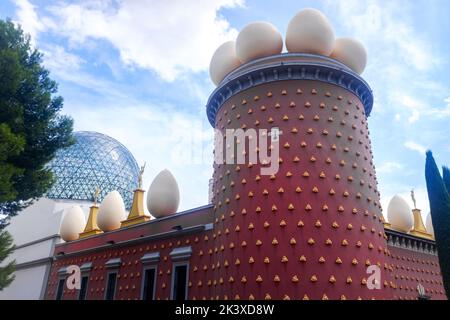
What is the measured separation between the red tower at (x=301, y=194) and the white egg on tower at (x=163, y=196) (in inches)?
163

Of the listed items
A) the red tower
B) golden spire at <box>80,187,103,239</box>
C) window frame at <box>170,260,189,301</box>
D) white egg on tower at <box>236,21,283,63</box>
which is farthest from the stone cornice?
golden spire at <box>80,187,103,239</box>

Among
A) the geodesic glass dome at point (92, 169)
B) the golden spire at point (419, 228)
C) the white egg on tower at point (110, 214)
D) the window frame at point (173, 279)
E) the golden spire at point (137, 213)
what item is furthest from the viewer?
the geodesic glass dome at point (92, 169)

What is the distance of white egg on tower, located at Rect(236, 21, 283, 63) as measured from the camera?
1502 centimetres

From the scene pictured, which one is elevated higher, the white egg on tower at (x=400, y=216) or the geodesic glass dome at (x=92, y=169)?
the geodesic glass dome at (x=92, y=169)

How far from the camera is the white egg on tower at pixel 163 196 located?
18562 mm

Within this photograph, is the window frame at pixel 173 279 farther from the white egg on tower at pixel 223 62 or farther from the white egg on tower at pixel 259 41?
the white egg on tower at pixel 259 41

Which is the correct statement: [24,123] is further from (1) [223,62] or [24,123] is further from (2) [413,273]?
(2) [413,273]

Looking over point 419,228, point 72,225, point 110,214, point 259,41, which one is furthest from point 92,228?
point 419,228

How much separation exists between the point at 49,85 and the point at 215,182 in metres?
7.51

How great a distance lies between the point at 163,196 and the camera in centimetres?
1864

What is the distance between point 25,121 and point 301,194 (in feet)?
33.0

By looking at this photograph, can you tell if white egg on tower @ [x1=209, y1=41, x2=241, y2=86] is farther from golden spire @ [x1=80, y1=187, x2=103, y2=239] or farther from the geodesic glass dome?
the geodesic glass dome

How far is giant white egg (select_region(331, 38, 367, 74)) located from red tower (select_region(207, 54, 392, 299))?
1149mm

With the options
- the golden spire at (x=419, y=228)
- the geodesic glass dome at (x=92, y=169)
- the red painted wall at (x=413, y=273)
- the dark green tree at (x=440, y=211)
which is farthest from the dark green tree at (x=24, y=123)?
the geodesic glass dome at (x=92, y=169)
